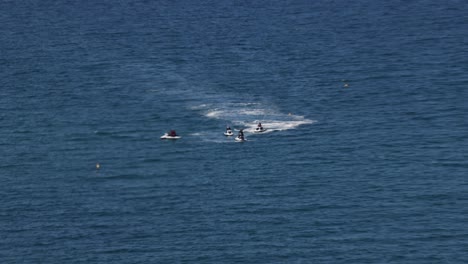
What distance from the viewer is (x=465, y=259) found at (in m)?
199

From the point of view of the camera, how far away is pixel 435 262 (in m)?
199

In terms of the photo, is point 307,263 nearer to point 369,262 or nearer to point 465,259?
point 369,262

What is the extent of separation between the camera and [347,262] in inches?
7844

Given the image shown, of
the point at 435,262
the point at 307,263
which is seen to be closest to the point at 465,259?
the point at 435,262

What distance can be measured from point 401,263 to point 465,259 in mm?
A: 8783

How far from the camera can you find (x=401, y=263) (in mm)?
198625

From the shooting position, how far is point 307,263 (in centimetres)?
19962

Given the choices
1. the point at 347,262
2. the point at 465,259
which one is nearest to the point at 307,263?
the point at 347,262

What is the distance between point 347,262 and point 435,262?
11.9m

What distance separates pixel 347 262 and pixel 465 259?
630 inches

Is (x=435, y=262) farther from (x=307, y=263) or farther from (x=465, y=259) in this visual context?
(x=307, y=263)

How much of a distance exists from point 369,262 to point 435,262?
892 centimetres

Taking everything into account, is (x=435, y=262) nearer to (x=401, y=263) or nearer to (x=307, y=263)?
(x=401, y=263)

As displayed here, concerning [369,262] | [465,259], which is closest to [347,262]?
[369,262]
